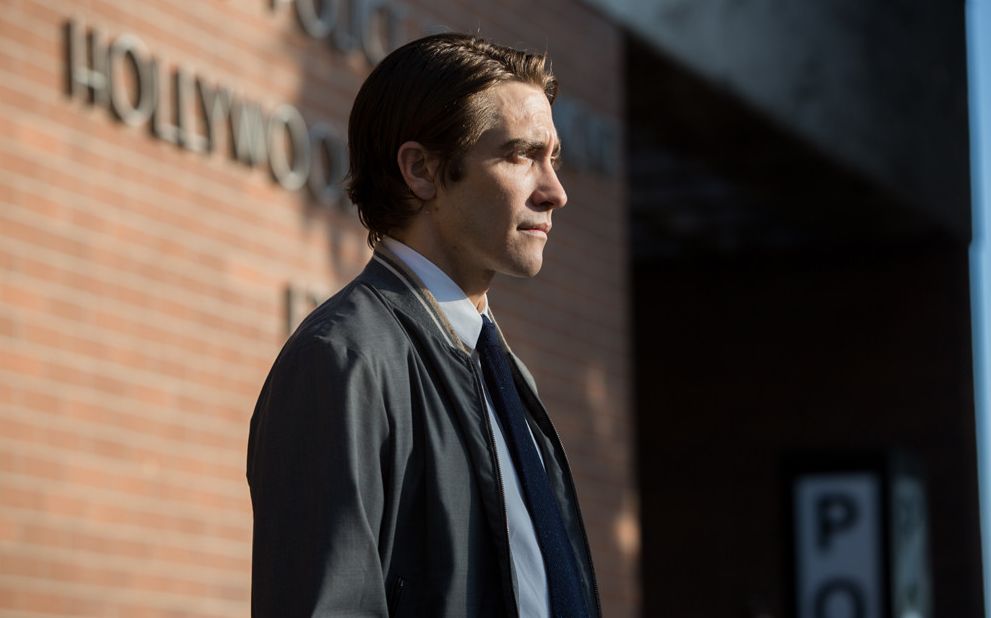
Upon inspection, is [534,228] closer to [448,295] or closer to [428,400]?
[448,295]

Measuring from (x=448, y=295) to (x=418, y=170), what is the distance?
17cm

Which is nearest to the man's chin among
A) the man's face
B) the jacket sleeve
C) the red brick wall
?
the man's face

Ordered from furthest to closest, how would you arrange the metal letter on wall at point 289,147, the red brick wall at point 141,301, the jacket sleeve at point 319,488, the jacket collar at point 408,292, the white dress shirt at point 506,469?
the metal letter on wall at point 289,147 < the red brick wall at point 141,301 < the jacket collar at point 408,292 < the white dress shirt at point 506,469 < the jacket sleeve at point 319,488

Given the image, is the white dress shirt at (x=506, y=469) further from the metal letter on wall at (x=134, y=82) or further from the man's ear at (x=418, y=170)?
the metal letter on wall at (x=134, y=82)

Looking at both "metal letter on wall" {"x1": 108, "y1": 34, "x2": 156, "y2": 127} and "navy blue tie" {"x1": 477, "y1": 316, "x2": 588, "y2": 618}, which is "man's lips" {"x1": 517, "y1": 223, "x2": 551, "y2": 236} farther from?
"metal letter on wall" {"x1": 108, "y1": 34, "x2": 156, "y2": 127}

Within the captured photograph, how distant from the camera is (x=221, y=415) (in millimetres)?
5961

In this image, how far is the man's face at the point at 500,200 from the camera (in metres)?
2.42

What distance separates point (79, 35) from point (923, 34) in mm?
7515

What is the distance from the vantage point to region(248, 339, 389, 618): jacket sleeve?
6.82 feet

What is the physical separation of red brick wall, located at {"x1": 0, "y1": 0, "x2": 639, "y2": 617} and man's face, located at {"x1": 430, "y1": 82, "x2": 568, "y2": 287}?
9.69 feet

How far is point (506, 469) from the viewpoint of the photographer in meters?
2.32

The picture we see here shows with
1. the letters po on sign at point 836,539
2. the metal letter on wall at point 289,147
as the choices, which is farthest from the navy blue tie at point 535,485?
the letters po on sign at point 836,539

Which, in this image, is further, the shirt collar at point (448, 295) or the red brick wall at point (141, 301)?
the red brick wall at point (141, 301)

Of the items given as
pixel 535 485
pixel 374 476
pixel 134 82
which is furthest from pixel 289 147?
pixel 374 476
